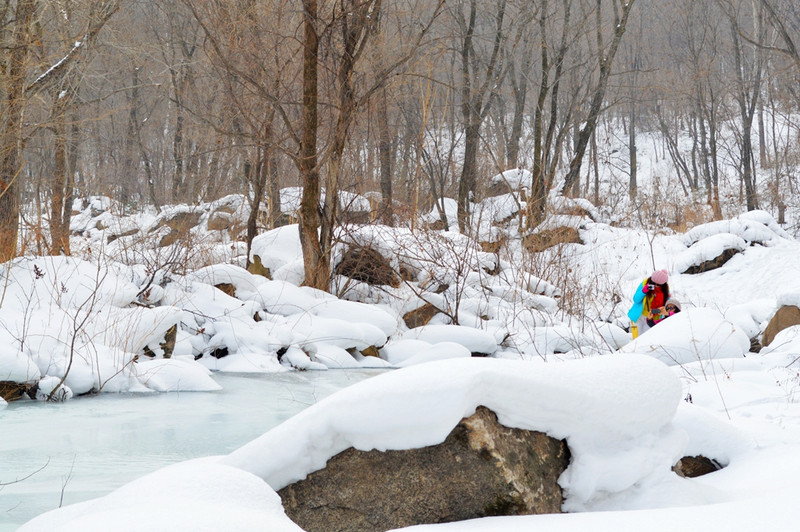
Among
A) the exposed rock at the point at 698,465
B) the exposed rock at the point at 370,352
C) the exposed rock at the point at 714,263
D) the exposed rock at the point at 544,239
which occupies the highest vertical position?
the exposed rock at the point at 544,239

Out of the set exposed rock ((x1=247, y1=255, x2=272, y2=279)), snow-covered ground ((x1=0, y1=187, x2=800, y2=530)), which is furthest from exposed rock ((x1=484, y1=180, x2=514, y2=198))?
exposed rock ((x1=247, y1=255, x2=272, y2=279))

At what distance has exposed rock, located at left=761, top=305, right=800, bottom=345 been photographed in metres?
6.98

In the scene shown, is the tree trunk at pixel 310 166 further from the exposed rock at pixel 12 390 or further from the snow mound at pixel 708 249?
the snow mound at pixel 708 249

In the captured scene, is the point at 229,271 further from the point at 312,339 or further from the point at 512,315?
the point at 512,315

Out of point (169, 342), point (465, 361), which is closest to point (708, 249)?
point (169, 342)

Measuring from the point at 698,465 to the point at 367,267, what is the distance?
7.00 meters

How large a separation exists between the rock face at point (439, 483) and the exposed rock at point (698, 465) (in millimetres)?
795

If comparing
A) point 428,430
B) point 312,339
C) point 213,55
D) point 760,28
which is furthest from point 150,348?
point 760,28

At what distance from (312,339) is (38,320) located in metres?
2.77

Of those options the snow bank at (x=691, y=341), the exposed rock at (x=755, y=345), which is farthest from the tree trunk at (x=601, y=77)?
the snow bank at (x=691, y=341)

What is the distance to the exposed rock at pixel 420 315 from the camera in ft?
30.5

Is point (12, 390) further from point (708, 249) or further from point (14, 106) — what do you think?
point (708, 249)

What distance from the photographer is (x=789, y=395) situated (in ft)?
13.3

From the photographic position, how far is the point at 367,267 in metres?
9.74
